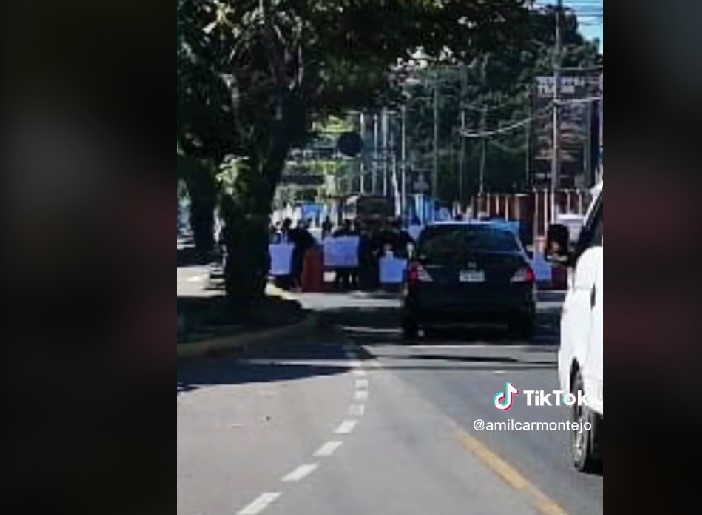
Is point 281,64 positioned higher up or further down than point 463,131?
higher up

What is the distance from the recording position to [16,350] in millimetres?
6027

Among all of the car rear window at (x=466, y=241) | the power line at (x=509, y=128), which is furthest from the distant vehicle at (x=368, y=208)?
the power line at (x=509, y=128)

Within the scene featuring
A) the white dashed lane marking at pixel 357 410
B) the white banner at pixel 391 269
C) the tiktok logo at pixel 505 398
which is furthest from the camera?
the white banner at pixel 391 269

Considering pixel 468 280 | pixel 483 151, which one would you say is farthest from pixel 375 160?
pixel 468 280

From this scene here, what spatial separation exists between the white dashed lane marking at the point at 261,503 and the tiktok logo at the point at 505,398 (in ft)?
1.74

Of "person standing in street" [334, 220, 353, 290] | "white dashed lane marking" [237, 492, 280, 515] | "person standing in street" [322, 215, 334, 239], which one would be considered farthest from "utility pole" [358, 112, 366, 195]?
"white dashed lane marking" [237, 492, 280, 515]

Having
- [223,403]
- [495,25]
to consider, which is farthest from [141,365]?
[495,25]

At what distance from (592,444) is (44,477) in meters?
1.20

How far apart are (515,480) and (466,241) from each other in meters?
0.56

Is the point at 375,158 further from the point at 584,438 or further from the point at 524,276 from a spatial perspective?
the point at 584,438

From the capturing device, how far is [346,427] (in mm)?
6188

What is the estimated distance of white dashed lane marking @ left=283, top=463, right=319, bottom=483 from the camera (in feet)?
20.0

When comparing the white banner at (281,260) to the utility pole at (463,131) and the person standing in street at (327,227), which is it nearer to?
the person standing in street at (327,227)

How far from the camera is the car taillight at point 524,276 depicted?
634 centimetres
